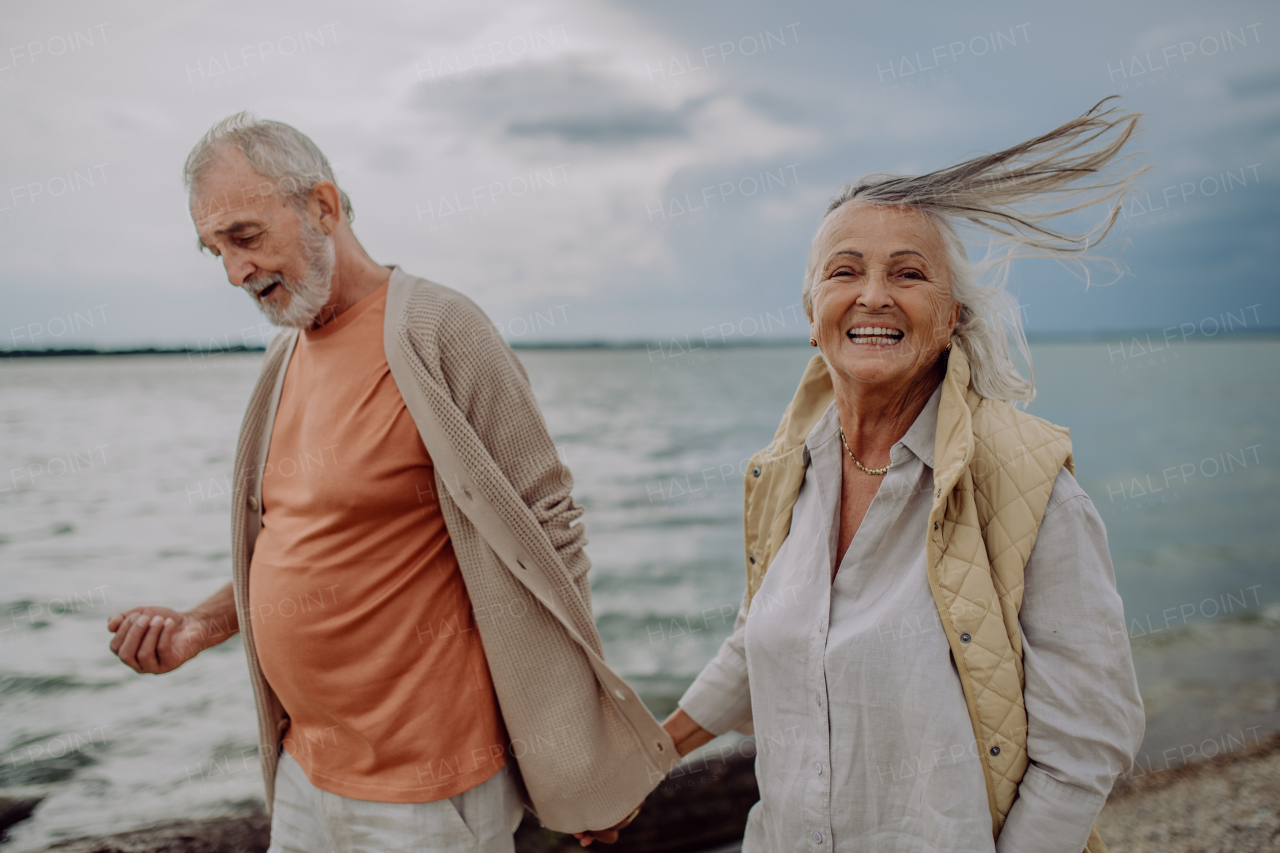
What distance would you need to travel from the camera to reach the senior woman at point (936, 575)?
1314 millimetres

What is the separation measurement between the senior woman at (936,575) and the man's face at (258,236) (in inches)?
51.5

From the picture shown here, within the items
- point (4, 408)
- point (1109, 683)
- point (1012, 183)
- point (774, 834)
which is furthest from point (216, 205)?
point (4, 408)

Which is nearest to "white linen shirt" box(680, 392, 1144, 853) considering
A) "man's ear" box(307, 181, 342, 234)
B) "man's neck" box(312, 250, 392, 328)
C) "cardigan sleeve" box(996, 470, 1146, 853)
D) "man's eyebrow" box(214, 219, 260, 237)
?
"cardigan sleeve" box(996, 470, 1146, 853)

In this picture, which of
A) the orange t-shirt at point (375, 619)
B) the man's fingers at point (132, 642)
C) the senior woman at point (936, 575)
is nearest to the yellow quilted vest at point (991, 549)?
the senior woman at point (936, 575)

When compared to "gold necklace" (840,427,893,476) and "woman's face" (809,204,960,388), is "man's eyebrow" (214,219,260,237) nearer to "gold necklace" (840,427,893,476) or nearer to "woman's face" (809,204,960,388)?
"woman's face" (809,204,960,388)

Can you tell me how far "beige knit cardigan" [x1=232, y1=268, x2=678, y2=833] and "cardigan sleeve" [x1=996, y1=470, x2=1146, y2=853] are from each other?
3.08ft

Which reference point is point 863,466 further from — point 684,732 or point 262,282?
point 262,282

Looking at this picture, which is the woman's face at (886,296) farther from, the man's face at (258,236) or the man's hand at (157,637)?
the man's hand at (157,637)

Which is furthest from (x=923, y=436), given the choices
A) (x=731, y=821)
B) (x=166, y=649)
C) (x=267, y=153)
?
(x=731, y=821)

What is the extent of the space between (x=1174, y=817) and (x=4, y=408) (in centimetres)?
2932

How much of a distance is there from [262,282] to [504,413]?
2.38 ft

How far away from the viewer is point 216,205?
1.90m

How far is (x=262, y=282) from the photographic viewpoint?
1.96 meters

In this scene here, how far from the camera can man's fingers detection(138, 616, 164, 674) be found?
6.67 ft
